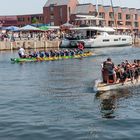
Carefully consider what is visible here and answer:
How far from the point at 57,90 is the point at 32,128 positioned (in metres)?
10.3

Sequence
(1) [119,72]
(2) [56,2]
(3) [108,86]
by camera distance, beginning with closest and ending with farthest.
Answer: (3) [108,86] < (1) [119,72] < (2) [56,2]

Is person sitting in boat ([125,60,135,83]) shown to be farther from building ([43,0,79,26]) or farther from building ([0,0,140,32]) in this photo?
building ([43,0,79,26])

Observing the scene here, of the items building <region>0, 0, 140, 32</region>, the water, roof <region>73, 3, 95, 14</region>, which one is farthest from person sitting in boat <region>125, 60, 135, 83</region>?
roof <region>73, 3, 95, 14</region>

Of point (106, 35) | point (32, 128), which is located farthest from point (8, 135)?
point (106, 35)

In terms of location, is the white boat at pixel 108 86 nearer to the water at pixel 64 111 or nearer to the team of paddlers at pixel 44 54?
the water at pixel 64 111

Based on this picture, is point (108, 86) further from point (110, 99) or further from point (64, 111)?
point (64, 111)

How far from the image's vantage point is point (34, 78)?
37.8 metres

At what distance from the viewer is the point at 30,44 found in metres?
83.2

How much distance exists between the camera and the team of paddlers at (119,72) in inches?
1156

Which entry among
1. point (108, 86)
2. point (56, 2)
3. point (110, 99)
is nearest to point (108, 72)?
point (108, 86)

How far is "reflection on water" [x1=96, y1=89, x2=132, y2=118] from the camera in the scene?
2333 centimetres

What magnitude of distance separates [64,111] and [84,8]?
329 ft

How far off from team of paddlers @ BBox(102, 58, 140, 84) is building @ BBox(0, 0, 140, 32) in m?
75.2

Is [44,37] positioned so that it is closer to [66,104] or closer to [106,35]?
[106,35]
